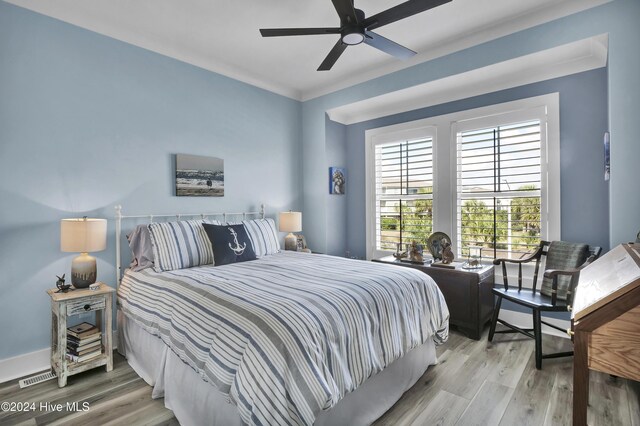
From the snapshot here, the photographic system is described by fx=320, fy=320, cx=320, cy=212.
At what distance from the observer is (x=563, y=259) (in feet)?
8.96

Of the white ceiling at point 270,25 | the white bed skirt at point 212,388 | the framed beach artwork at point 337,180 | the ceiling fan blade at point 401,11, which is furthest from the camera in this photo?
the framed beach artwork at point 337,180

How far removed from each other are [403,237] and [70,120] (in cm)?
363

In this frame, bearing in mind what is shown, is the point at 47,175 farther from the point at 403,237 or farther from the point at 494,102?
the point at 494,102

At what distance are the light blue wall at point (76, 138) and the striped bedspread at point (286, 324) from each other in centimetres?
66

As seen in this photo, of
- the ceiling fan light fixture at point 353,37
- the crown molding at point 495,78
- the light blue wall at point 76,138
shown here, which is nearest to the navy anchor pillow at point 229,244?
the light blue wall at point 76,138

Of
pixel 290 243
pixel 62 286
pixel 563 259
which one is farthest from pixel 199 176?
pixel 563 259

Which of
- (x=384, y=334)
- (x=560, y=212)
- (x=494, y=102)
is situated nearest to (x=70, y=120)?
(x=384, y=334)

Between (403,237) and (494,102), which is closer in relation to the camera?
(494,102)

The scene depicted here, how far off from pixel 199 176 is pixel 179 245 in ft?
3.07

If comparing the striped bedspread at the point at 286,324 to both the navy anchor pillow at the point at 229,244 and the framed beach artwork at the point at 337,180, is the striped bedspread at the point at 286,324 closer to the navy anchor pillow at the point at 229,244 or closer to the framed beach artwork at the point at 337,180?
the navy anchor pillow at the point at 229,244

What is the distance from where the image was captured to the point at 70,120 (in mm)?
2588

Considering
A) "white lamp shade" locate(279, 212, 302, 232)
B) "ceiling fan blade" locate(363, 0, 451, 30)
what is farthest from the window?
"ceiling fan blade" locate(363, 0, 451, 30)

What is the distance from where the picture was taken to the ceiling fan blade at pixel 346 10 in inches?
78.5

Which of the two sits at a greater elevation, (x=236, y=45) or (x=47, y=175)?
(x=236, y=45)
